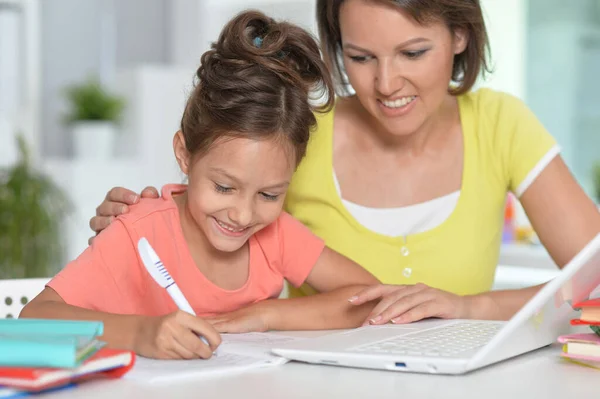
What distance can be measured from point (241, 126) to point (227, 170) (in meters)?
0.08

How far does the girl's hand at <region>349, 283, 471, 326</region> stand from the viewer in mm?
1328

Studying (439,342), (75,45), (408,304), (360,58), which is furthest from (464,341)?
(75,45)

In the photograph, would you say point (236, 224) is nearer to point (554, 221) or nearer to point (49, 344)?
point (49, 344)

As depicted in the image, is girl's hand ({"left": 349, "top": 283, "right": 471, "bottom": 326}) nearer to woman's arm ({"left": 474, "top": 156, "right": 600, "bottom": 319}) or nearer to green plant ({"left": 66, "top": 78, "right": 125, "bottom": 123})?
woman's arm ({"left": 474, "top": 156, "right": 600, "bottom": 319})

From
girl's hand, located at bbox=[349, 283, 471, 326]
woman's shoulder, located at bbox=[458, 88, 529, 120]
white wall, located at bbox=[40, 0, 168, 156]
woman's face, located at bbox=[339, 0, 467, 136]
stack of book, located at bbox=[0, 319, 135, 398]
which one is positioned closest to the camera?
stack of book, located at bbox=[0, 319, 135, 398]

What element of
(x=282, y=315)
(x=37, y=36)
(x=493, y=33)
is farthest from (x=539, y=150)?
(x=37, y=36)

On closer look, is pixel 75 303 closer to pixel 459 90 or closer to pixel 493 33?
pixel 459 90

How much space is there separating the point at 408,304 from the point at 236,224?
292mm

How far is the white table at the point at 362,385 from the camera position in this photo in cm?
89

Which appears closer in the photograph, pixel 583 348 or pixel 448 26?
pixel 583 348

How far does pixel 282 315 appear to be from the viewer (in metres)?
1.41

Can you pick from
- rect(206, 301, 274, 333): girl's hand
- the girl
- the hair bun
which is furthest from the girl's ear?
rect(206, 301, 274, 333): girl's hand

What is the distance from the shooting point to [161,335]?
106 centimetres

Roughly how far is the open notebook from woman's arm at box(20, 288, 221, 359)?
0.5 inches
